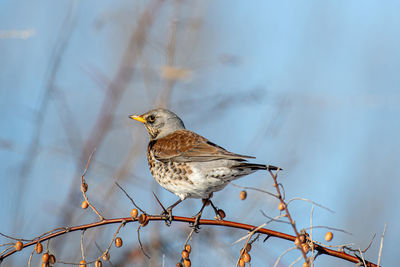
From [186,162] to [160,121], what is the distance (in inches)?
31.8

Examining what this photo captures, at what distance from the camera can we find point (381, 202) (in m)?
7.32

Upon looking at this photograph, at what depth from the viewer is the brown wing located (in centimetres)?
422

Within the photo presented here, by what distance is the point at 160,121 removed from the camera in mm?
5016

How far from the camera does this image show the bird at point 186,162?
398cm

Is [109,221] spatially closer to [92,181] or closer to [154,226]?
[154,226]

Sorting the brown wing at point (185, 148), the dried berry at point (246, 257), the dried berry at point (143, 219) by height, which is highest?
the brown wing at point (185, 148)

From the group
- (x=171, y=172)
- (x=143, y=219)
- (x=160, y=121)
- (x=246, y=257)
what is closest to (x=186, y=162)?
(x=171, y=172)

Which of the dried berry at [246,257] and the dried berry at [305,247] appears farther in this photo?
the dried berry at [246,257]

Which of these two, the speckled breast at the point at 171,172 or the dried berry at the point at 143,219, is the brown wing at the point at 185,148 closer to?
the speckled breast at the point at 171,172

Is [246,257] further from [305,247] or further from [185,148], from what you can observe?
[185,148]

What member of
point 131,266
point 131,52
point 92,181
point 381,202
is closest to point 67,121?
point 92,181

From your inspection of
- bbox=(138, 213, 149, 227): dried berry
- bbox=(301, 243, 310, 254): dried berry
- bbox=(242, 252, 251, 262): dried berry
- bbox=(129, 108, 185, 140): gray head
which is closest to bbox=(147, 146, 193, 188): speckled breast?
bbox=(129, 108, 185, 140): gray head

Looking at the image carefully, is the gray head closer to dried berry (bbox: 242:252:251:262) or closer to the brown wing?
the brown wing

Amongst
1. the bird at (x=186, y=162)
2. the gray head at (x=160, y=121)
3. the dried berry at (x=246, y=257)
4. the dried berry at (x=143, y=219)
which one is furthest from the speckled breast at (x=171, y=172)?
the dried berry at (x=246, y=257)
